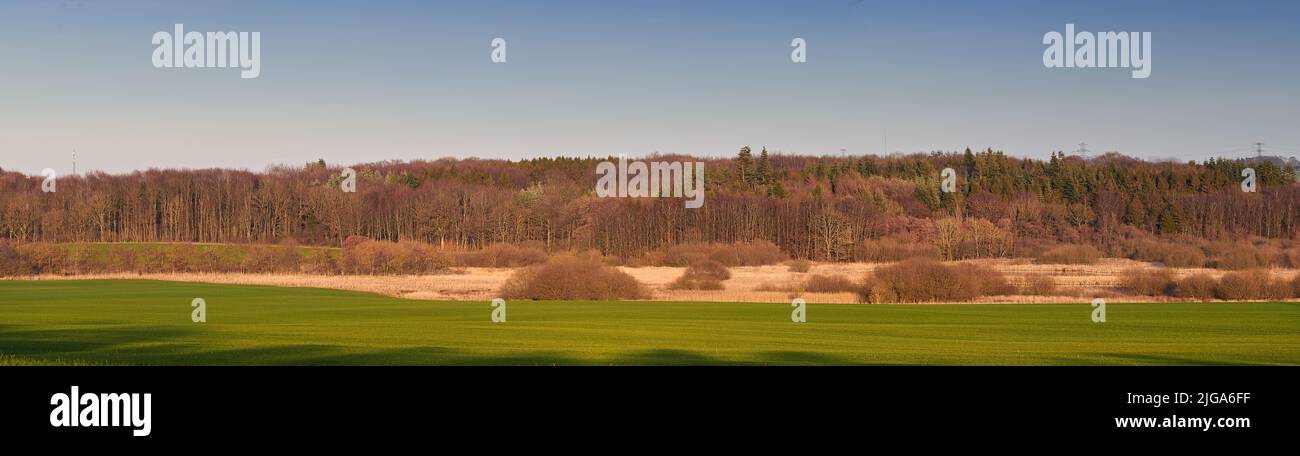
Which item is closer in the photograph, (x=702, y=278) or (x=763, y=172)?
(x=702, y=278)

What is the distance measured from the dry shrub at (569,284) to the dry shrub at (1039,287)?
2572 cm

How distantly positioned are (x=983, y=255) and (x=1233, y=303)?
6004 centimetres

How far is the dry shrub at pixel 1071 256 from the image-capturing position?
3871 inches

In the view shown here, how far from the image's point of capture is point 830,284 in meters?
66.1

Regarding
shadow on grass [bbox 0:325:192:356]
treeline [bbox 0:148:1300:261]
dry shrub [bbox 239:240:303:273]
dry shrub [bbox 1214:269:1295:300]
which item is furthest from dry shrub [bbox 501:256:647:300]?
treeline [bbox 0:148:1300:261]

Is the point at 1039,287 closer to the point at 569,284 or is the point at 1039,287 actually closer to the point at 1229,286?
the point at 1229,286

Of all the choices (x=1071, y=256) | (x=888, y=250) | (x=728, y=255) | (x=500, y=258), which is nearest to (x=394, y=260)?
(x=500, y=258)

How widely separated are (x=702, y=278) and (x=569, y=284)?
586 inches

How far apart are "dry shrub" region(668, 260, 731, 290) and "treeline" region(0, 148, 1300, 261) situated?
39.7m

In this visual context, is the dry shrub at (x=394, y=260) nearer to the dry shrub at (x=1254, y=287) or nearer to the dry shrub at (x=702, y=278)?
the dry shrub at (x=702, y=278)
